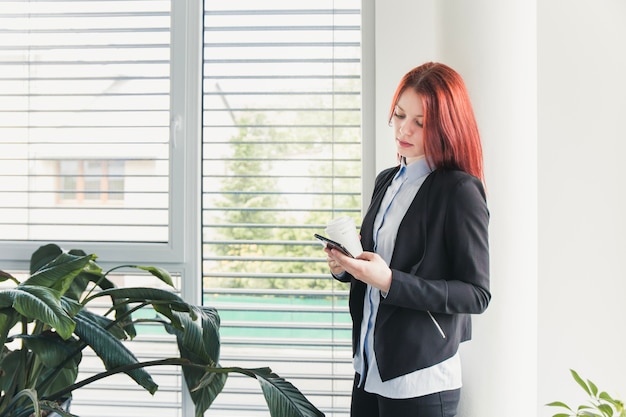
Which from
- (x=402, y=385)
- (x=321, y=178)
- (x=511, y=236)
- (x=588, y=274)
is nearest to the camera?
(x=402, y=385)

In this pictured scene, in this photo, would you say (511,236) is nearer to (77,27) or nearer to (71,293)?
(71,293)

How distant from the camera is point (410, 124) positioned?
1566 mm

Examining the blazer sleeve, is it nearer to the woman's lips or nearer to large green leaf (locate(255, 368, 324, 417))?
the woman's lips

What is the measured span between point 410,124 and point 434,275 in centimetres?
39

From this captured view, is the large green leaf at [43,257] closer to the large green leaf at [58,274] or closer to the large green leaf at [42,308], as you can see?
the large green leaf at [58,274]

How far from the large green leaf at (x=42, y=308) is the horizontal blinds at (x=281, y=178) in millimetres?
Result: 904

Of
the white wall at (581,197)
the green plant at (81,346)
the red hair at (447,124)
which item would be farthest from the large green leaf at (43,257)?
the white wall at (581,197)

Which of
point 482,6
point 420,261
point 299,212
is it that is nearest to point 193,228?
point 299,212

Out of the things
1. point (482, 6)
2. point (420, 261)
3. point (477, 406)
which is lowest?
point (477, 406)

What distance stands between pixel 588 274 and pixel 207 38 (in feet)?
5.18

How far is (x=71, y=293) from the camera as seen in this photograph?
76.8 inches

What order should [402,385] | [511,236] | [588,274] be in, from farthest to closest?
1. [588,274]
2. [511,236]
3. [402,385]

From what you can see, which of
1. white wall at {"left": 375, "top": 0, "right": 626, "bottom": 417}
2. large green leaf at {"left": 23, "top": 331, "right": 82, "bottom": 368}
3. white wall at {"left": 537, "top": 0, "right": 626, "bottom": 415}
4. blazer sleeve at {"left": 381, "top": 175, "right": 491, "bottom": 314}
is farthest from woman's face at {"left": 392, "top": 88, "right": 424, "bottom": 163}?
large green leaf at {"left": 23, "top": 331, "right": 82, "bottom": 368}

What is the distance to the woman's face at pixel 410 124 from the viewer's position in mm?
1554
